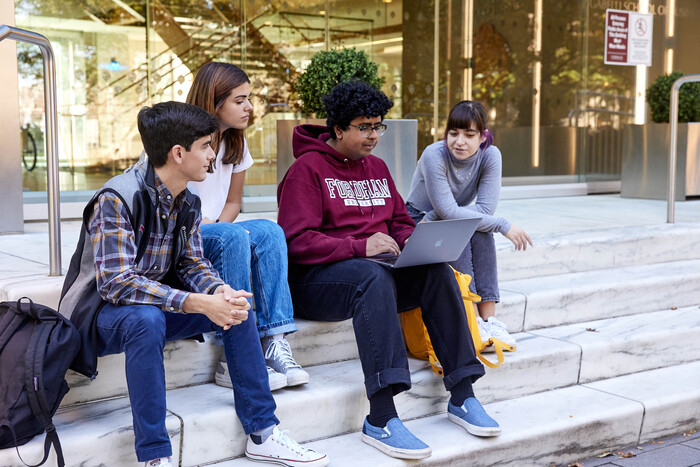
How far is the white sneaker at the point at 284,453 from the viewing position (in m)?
2.50

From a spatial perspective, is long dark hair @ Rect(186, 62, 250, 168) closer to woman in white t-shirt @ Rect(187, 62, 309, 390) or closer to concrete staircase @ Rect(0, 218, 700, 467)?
woman in white t-shirt @ Rect(187, 62, 309, 390)

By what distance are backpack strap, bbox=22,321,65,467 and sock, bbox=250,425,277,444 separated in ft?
2.02

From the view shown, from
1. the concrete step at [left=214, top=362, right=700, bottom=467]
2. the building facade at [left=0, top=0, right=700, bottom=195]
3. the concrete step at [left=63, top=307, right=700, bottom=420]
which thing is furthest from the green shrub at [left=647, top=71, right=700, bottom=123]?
the concrete step at [left=214, top=362, right=700, bottom=467]

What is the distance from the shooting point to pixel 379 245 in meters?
2.91

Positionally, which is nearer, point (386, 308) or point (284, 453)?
point (284, 453)

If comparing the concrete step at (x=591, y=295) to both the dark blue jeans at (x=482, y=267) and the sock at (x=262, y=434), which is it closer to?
the dark blue jeans at (x=482, y=267)

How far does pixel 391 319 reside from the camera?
107 inches

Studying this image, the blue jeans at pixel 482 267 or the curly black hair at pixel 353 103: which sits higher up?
the curly black hair at pixel 353 103

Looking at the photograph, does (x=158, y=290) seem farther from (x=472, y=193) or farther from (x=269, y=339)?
(x=472, y=193)

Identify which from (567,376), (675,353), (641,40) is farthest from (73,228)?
(641,40)

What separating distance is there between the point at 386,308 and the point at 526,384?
0.98 meters

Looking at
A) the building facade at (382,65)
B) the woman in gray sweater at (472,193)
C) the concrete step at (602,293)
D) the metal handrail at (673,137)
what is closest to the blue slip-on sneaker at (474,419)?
the woman in gray sweater at (472,193)

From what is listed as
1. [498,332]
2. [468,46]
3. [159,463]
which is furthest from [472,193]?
[468,46]

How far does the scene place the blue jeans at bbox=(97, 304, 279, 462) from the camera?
2.24 m
